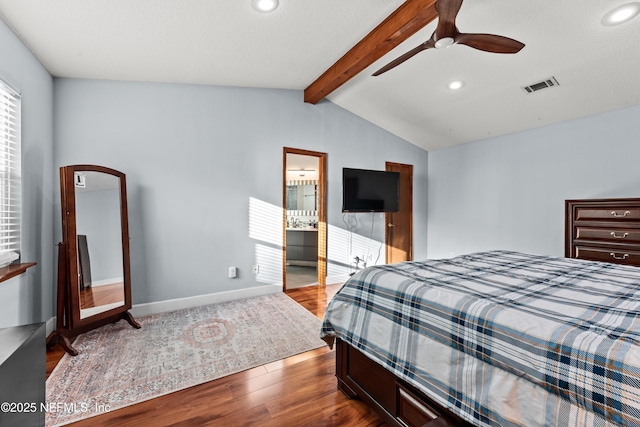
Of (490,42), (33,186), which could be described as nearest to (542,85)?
(490,42)

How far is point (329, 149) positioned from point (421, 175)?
2197mm

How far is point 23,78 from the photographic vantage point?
2.24 m

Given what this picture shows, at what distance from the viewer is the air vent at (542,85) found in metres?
3.08

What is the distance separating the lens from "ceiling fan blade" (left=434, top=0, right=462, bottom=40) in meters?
1.71

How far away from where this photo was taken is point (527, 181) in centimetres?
421

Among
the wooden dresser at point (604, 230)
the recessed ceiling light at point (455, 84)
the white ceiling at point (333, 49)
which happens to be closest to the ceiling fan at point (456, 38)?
the white ceiling at point (333, 49)

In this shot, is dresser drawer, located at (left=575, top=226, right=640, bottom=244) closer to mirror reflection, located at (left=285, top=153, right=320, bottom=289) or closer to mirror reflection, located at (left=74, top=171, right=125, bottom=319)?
mirror reflection, located at (left=285, top=153, right=320, bottom=289)

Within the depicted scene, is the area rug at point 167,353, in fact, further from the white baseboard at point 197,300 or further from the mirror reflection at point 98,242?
the mirror reflection at point 98,242

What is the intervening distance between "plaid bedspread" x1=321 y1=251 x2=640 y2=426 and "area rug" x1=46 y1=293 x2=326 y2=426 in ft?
3.13

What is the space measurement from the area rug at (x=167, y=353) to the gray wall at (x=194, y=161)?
55cm

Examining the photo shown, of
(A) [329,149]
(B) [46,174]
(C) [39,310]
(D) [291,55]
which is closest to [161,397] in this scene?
(C) [39,310]

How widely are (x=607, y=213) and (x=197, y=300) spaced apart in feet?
15.5

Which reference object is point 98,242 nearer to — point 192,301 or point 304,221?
point 192,301

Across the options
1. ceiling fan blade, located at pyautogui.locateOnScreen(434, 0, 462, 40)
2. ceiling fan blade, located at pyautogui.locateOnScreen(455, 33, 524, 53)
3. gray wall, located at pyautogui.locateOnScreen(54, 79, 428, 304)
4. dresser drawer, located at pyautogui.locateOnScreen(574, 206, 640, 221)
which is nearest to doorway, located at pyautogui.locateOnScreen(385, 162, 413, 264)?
gray wall, located at pyautogui.locateOnScreen(54, 79, 428, 304)
